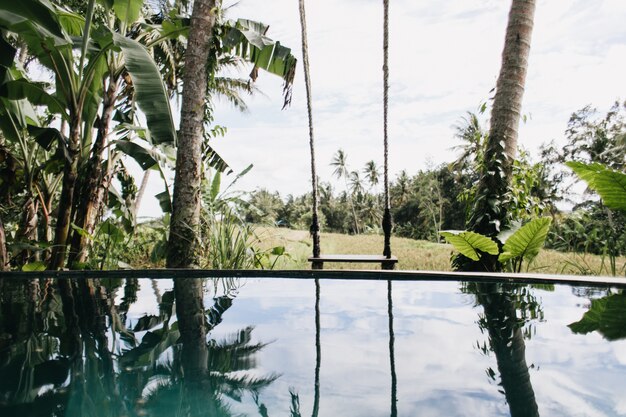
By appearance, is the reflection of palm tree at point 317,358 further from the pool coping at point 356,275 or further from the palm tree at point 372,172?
the palm tree at point 372,172

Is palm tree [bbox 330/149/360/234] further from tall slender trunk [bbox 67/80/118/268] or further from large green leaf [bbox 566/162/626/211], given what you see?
large green leaf [bbox 566/162/626/211]

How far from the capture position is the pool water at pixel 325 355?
112 centimetres

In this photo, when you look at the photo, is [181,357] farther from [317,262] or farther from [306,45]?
[306,45]

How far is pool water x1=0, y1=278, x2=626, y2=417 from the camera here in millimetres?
1124

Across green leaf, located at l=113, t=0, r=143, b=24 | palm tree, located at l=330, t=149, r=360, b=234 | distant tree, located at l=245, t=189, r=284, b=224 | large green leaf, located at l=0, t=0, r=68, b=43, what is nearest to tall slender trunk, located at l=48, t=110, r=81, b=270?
large green leaf, located at l=0, t=0, r=68, b=43

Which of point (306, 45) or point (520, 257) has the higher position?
point (306, 45)

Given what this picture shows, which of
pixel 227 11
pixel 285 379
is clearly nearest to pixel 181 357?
pixel 285 379

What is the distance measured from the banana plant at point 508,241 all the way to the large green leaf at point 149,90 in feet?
8.79

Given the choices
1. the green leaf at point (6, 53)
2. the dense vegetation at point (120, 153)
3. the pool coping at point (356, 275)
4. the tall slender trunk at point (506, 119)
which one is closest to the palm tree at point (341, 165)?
the dense vegetation at point (120, 153)

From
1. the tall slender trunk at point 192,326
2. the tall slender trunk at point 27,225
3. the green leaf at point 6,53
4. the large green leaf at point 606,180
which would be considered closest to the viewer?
the tall slender trunk at point 192,326

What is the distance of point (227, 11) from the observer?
43.2ft

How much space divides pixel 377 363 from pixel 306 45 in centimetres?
423

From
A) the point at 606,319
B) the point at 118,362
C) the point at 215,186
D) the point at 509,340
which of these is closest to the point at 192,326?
the point at 118,362

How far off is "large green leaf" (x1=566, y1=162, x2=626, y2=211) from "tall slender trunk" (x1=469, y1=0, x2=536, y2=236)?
908 millimetres
